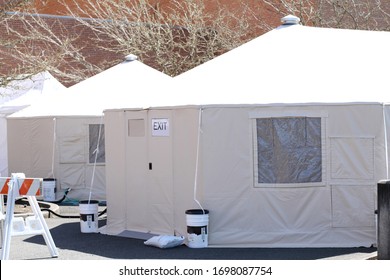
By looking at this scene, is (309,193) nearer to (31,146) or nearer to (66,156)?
(66,156)

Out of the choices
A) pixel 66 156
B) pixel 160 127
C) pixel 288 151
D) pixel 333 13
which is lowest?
pixel 288 151

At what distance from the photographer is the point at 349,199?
12.6 m

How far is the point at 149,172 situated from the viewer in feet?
45.8

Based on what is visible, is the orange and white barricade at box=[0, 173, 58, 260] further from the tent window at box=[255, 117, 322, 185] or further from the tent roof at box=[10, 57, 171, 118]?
the tent roof at box=[10, 57, 171, 118]

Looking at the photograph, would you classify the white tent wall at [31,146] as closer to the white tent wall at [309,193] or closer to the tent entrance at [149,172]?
the tent entrance at [149,172]

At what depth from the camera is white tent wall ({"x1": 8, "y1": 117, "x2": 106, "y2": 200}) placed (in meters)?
20.9

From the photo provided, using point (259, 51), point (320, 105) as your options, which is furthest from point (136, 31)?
point (320, 105)

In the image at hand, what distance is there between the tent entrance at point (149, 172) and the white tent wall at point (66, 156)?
6.05 metres

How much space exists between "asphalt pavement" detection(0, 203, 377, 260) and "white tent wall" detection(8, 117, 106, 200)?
6.74 meters

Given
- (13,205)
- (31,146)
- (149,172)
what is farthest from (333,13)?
(13,205)

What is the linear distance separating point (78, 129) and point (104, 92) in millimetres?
1168

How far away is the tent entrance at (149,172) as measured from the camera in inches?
535

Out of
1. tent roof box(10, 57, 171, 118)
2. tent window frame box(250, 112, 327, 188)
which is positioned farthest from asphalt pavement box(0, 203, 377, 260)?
tent roof box(10, 57, 171, 118)

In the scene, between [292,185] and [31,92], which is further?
[31,92]
